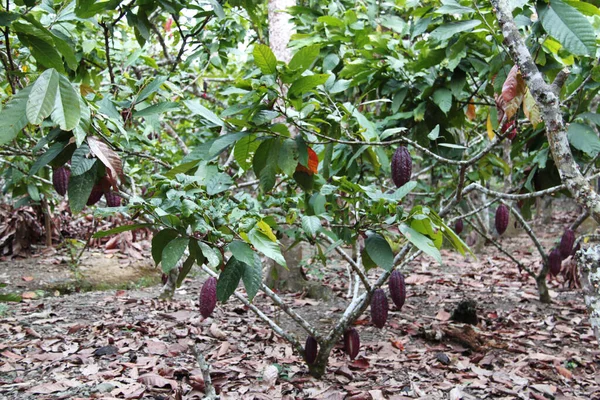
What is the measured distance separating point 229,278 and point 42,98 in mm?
670

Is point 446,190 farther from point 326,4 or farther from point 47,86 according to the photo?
point 47,86

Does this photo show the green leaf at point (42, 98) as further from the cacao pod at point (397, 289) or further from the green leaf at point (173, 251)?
the cacao pod at point (397, 289)

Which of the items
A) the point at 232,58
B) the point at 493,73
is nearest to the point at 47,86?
the point at 493,73

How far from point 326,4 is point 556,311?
9.04 ft

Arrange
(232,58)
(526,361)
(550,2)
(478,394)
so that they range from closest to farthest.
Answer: (550,2) → (478,394) → (526,361) → (232,58)

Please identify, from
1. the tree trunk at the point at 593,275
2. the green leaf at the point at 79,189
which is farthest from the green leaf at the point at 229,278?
the tree trunk at the point at 593,275

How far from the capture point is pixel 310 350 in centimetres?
225

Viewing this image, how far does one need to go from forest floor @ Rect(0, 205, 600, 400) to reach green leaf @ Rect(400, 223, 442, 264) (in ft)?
3.29

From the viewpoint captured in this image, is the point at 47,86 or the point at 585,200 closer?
the point at 47,86

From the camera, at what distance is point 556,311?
3555 millimetres

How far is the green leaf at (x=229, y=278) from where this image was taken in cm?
142

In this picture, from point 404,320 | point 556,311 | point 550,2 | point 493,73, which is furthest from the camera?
point 556,311

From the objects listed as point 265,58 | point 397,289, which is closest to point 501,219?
point 397,289

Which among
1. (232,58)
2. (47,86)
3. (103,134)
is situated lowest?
(103,134)
